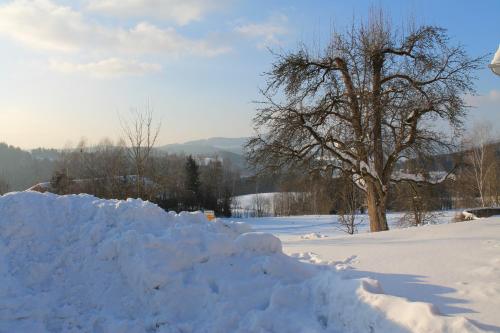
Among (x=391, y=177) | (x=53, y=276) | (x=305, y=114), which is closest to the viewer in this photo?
(x=53, y=276)

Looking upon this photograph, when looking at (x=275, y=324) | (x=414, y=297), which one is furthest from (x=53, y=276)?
(x=414, y=297)

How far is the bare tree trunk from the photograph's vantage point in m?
14.9

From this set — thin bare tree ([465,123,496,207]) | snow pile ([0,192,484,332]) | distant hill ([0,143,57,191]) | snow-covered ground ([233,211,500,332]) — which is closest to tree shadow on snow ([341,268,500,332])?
snow-covered ground ([233,211,500,332])

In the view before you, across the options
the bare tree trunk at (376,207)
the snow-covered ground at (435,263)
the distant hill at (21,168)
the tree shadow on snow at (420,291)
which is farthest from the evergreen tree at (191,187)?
the tree shadow on snow at (420,291)

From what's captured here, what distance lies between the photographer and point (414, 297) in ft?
16.8

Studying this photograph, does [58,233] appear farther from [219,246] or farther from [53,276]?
[219,246]

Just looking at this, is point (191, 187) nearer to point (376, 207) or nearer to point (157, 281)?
point (376, 207)

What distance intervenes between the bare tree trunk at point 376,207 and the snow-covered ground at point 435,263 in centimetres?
526

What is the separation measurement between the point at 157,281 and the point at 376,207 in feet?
35.9

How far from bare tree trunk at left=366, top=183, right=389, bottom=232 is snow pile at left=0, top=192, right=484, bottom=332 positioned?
8806 millimetres

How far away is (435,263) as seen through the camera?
20.9 feet

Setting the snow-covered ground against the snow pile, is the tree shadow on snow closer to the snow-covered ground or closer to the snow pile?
the snow-covered ground

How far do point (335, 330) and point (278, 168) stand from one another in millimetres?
10869

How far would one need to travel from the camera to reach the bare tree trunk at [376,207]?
14.9 metres
